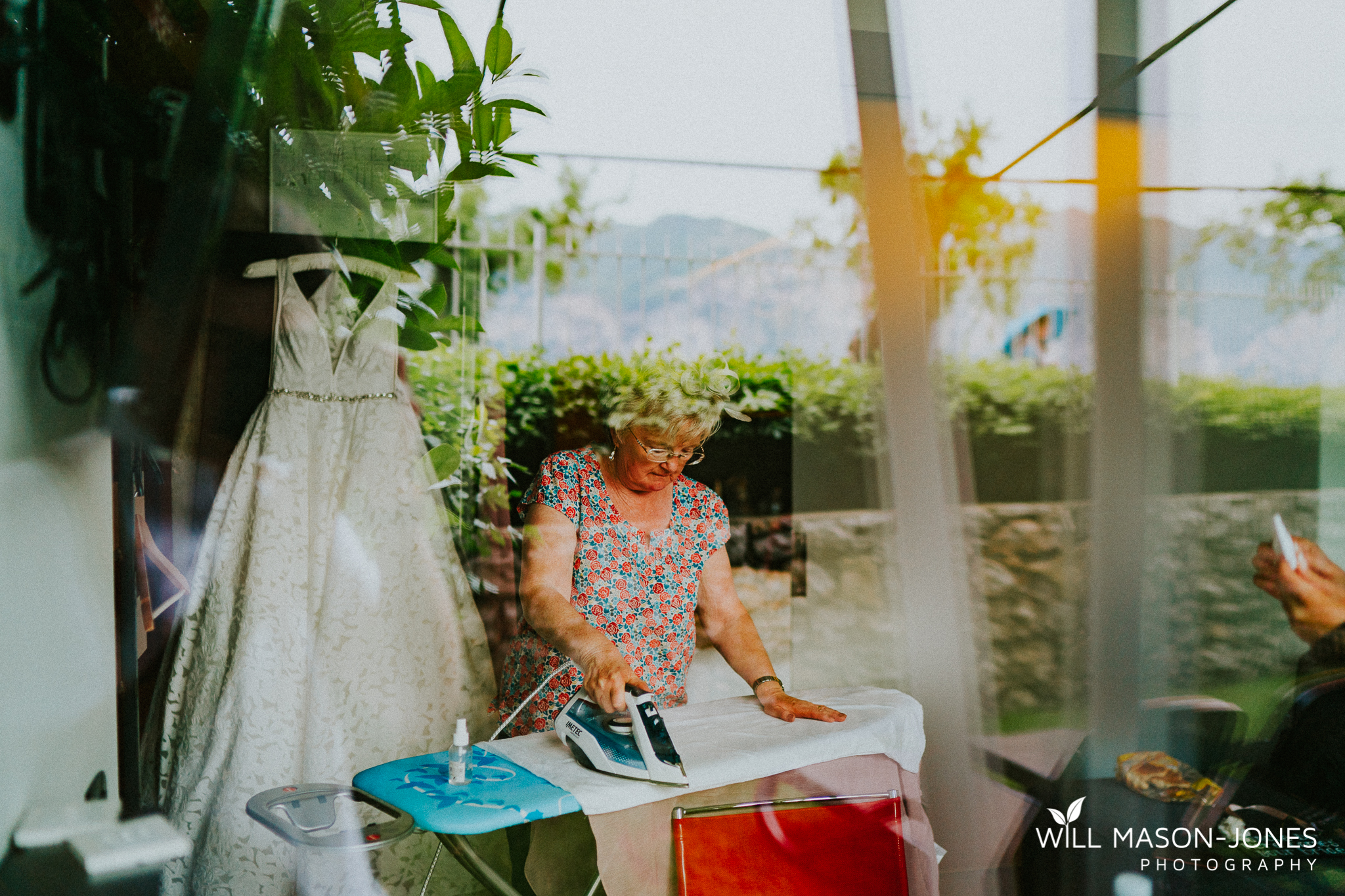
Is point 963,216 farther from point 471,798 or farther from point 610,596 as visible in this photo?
point 471,798

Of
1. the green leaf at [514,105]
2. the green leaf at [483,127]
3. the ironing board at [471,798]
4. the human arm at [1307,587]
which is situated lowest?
the ironing board at [471,798]

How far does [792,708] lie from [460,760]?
0.59 metres

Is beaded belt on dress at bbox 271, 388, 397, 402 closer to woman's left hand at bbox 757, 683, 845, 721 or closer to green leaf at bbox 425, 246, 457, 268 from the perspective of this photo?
green leaf at bbox 425, 246, 457, 268

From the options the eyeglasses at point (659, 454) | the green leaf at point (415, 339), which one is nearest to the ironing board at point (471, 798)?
the eyeglasses at point (659, 454)

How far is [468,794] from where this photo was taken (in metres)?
1.00

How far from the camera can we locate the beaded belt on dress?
50.8 inches

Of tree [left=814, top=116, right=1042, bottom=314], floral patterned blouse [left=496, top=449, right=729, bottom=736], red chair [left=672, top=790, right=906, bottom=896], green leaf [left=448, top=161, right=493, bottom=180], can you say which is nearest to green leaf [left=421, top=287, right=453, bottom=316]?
green leaf [left=448, top=161, right=493, bottom=180]

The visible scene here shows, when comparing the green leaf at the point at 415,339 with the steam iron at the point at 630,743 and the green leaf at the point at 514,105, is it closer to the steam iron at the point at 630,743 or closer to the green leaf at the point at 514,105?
the green leaf at the point at 514,105

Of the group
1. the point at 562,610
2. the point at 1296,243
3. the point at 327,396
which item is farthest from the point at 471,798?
the point at 1296,243

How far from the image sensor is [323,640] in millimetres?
1252

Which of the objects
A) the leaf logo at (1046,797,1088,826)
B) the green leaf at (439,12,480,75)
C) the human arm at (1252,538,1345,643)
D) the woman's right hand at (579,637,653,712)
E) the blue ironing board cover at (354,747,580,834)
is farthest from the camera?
the leaf logo at (1046,797,1088,826)

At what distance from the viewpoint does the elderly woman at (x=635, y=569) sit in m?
1.39

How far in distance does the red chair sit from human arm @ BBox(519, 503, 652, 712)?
220 millimetres

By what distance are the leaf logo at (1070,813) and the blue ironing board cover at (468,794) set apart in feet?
3.57
